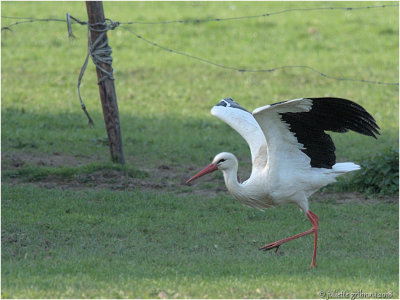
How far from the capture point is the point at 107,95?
30.1 ft

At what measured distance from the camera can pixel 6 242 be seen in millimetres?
6621

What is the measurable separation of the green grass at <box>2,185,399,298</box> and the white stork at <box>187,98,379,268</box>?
0.44 meters

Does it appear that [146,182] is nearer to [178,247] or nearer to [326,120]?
[178,247]

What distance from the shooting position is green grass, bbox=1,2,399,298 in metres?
5.83

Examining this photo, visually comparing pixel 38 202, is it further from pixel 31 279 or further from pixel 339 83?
pixel 339 83

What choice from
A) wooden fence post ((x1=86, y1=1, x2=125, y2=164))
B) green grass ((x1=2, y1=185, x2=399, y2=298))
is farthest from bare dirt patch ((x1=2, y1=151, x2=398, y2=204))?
wooden fence post ((x1=86, y1=1, x2=125, y2=164))

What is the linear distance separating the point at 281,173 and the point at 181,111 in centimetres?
646

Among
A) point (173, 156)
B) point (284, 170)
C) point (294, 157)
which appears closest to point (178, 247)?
point (284, 170)

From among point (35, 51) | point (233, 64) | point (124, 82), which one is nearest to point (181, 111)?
point (124, 82)

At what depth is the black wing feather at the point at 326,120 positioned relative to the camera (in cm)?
598

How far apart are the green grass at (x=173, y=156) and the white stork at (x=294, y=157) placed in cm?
60

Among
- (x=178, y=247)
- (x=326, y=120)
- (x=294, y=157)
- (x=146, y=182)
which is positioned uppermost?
(x=326, y=120)

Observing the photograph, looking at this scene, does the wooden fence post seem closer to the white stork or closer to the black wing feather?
the white stork

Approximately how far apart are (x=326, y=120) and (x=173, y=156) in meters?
4.44
